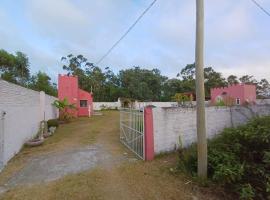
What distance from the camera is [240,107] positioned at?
1102cm

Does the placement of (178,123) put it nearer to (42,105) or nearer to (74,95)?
(42,105)

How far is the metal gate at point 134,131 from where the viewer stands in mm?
8812

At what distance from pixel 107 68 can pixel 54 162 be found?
48.5 metres

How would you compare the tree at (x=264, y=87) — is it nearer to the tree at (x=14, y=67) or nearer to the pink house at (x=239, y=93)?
the pink house at (x=239, y=93)

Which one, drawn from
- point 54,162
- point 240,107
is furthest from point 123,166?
point 240,107

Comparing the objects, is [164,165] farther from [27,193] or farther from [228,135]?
[27,193]

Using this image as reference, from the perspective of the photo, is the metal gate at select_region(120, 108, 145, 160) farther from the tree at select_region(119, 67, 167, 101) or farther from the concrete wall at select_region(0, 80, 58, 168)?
the tree at select_region(119, 67, 167, 101)

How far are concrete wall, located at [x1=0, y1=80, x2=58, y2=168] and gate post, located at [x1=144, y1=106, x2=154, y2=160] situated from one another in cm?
444

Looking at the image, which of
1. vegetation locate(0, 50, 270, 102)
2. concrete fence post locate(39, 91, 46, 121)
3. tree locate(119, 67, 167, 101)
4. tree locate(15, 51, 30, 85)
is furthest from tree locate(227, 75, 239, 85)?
concrete fence post locate(39, 91, 46, 121)

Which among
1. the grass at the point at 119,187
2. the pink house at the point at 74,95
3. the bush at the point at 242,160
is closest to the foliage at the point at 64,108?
the pink house at the point at 74,95

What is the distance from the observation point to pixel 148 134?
8.35 m

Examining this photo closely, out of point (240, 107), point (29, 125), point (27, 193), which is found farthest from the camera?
point (29, 125)

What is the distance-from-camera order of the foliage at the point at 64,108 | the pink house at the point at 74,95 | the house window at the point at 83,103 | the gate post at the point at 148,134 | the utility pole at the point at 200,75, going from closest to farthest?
the utility pole at the point at 200,75
the gate post at the point at 148,134
the foliage at the point at 64,108
the pink house at the point at 74,95
the house window at the point at 83,103

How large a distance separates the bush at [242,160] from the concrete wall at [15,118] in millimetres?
5601
